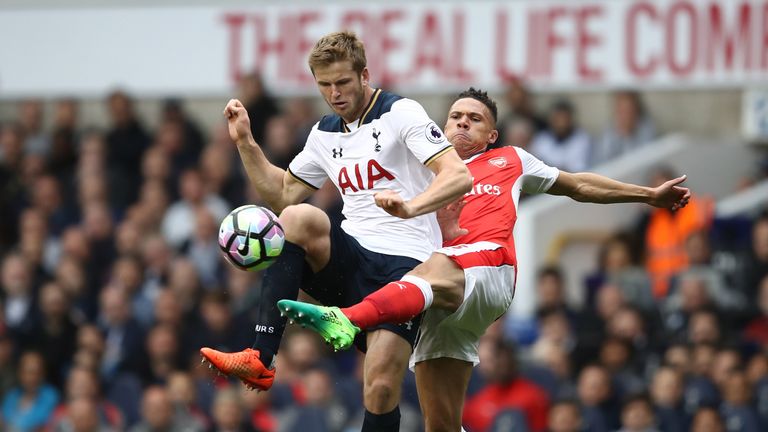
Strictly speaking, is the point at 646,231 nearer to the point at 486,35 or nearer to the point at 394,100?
the point at 486,35

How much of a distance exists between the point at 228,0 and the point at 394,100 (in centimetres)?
929

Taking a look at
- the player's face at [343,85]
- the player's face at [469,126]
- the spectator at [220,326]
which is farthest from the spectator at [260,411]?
the player's face at [343,85]

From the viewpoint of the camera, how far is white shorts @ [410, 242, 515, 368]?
318 inches

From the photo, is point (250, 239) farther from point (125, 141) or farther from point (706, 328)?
point (125, 141)

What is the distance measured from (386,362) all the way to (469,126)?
149cm

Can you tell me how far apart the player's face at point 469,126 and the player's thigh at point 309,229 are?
3.52 ft

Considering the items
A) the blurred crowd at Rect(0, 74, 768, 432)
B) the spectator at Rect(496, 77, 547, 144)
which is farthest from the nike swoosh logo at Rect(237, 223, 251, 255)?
the spectator at Rect(496, 77, 547, 144)

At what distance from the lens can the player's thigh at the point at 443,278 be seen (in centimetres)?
791

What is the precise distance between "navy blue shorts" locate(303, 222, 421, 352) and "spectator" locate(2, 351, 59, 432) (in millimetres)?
6474

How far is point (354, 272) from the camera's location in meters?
8.05

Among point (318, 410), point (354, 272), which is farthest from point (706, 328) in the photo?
point (354, 272)

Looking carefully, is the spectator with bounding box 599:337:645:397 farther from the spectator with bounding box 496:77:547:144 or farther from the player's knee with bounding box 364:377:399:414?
the player's knee with bounding box 364:377:399:414

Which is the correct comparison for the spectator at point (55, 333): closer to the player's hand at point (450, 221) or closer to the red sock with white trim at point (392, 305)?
the player's hand at point (450, 221)

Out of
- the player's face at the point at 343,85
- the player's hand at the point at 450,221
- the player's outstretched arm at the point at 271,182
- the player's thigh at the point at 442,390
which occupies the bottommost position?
the player's thigh at the point at 442,390
